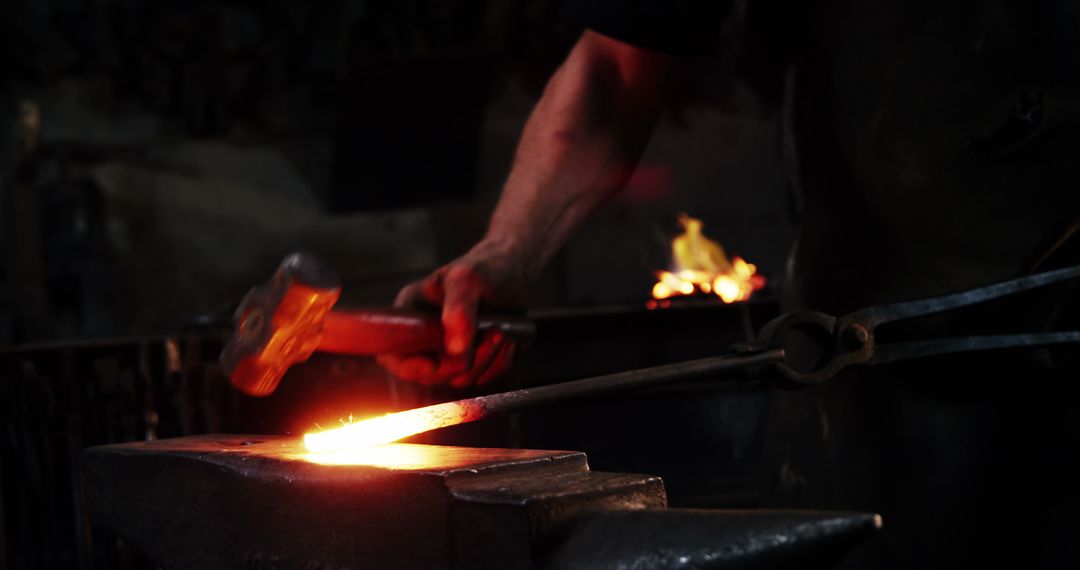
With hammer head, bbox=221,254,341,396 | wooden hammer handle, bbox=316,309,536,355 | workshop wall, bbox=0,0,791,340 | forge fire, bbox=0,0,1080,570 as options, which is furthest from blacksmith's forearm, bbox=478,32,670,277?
workshop wall, bbox=0,0,791,340

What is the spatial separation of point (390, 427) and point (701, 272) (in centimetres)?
447

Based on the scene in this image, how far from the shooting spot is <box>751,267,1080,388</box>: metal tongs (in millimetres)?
1542

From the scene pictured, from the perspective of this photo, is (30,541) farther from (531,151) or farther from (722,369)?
(722,369)

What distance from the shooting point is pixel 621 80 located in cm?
221

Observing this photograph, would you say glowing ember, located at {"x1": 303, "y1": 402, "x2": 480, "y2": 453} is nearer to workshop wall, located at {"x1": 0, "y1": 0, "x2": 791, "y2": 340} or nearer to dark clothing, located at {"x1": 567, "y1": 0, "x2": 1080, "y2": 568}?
dark clothing, located at {"x1": 567, "y1": 0, "x2": 1080, "y2": 568}

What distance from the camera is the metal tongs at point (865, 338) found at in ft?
5.06

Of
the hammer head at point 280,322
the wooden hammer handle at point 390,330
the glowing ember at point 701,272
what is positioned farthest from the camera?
the glowing ember at point 701,272

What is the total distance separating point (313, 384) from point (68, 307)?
14.4 ft

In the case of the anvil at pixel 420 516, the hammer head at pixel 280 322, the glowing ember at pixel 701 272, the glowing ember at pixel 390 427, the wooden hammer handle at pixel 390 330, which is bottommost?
the anvil at pixel 420 516

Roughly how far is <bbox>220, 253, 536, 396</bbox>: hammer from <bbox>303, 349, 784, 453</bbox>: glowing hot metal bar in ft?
0.65

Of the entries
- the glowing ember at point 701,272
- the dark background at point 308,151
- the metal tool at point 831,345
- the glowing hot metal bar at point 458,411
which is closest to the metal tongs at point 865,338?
the metal tool at point 831,345

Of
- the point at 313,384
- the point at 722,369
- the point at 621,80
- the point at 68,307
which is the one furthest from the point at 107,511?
the point at 68,307

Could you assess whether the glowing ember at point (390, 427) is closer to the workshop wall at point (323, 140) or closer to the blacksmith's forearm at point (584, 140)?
the blacksmith's forearm at point (584, 140)

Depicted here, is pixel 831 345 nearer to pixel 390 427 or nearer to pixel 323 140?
pixel 390 427
